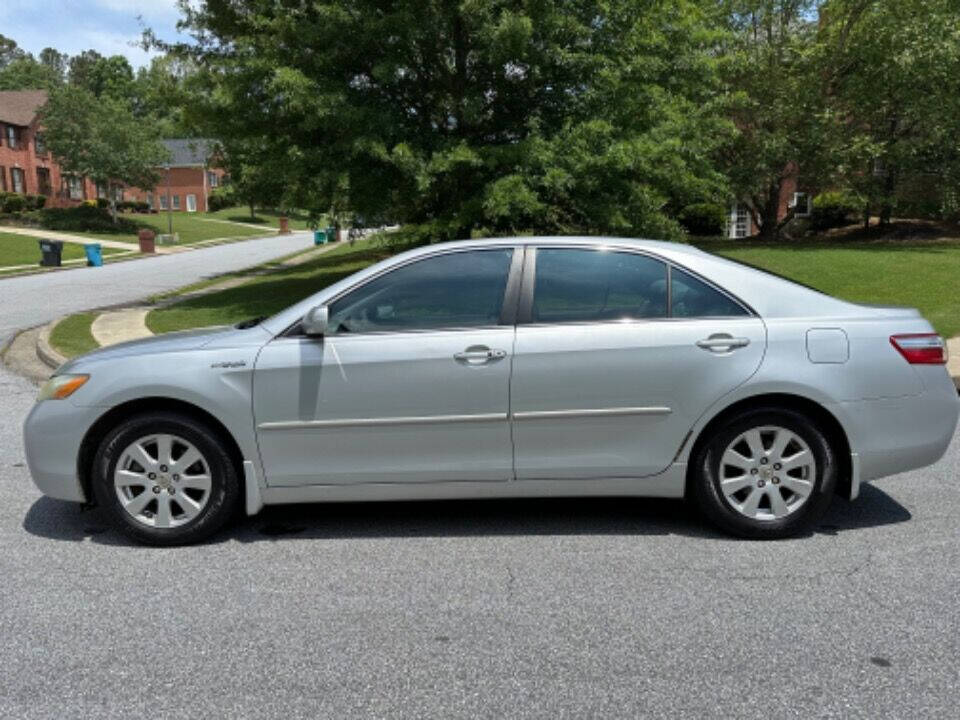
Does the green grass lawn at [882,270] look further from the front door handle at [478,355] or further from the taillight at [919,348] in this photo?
the front door handle at [478,355]

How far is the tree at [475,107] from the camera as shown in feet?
38.9

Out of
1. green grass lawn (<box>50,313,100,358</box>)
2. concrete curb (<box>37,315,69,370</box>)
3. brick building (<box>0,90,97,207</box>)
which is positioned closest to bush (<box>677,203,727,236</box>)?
green grass lawn (<box>50,313,100,358</box>)

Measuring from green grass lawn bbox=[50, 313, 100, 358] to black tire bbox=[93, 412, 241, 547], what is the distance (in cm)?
615

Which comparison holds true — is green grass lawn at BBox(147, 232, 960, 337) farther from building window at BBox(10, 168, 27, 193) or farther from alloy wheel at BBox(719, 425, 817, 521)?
building window at BBox(10, 168, 27, 193)

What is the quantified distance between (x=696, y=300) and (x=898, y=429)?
124cm

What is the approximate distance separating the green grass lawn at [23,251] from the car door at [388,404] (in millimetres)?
29945

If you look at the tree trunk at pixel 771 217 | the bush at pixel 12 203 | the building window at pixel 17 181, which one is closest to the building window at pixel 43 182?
the building window at pixel 17 181

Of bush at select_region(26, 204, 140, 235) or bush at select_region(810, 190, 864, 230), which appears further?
bush at select_region(26, 204, 140, 235)

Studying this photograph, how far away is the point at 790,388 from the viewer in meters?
4.29

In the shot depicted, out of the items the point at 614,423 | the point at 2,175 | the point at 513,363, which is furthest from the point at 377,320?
the point at 2,175

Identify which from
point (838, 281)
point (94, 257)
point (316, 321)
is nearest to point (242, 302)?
point (838, 281)

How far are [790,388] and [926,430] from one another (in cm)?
82

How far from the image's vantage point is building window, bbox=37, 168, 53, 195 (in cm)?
6028

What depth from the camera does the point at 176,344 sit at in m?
4.52
